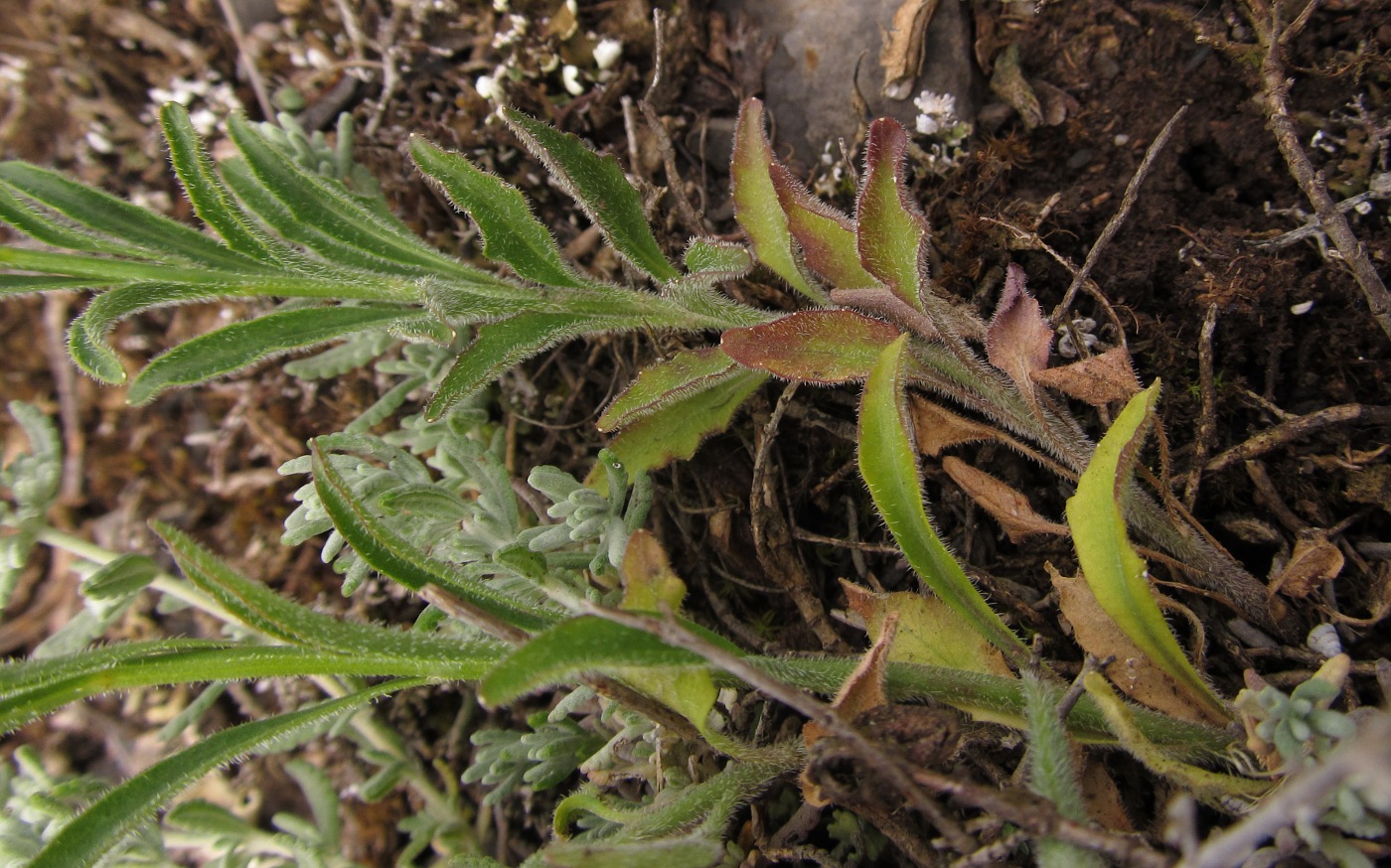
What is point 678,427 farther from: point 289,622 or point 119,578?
point 119,578

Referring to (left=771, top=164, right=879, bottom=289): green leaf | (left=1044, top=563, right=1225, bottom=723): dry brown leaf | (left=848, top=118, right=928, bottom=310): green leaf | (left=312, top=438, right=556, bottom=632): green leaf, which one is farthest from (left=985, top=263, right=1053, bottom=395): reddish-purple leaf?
(left=312, top=438, right=556, bottom=632): green leaf

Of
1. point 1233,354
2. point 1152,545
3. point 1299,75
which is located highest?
point 1299,75

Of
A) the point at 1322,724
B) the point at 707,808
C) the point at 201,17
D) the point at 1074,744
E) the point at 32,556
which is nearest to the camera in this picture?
the point at 1322,724

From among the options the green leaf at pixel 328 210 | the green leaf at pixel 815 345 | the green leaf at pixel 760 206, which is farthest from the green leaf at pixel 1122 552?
the green leaf at pixel 328 210

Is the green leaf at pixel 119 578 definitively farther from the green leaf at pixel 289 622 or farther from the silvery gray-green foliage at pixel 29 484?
the green leaf at pixel 289 622

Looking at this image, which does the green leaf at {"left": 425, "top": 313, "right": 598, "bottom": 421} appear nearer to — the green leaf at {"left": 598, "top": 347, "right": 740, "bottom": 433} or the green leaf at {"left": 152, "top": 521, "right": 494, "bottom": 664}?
the green leaf at {"left": 598, "top": 347, "right": 740, "bottom": 433}

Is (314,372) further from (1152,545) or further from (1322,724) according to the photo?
(1322,724)

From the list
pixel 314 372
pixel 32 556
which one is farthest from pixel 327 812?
pixel 32 556
